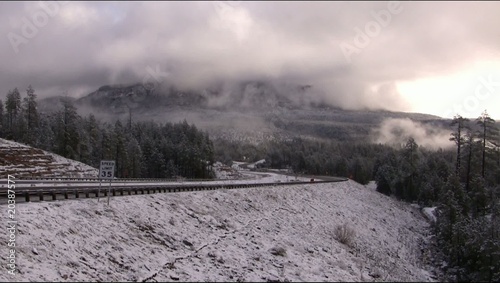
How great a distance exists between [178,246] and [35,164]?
6257 cm

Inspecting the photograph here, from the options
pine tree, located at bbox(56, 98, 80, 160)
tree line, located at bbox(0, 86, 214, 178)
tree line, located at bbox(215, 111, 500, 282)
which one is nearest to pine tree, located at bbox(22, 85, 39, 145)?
tree line, located at bbox(0, 86, 214, 178)

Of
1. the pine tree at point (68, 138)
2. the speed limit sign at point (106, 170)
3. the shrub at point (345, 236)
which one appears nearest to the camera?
the speed limit sign at point (106, 170)

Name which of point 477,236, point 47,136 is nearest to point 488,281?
point 477,236

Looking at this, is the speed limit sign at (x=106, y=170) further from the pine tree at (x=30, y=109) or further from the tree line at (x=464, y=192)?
the pine tree at (x=30, y=109)

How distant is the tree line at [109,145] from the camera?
91812 millimetres

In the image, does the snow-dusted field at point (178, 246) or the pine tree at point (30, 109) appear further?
the pine tree at point (30, 109)

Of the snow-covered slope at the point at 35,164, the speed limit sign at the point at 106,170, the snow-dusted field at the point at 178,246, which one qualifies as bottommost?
the snow-covered slope at the point at 35,164

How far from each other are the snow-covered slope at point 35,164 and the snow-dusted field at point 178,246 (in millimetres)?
46082

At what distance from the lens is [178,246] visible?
780 inches

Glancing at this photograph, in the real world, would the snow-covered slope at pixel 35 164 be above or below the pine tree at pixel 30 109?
below

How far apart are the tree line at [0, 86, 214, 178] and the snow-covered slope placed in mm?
10174

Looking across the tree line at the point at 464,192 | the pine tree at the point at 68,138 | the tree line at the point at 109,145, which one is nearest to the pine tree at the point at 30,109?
the tree line at the point at 109,145

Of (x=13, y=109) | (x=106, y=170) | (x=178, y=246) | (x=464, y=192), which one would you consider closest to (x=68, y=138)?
(x=13, y=109)

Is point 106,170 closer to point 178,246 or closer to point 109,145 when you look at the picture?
point 178,246
